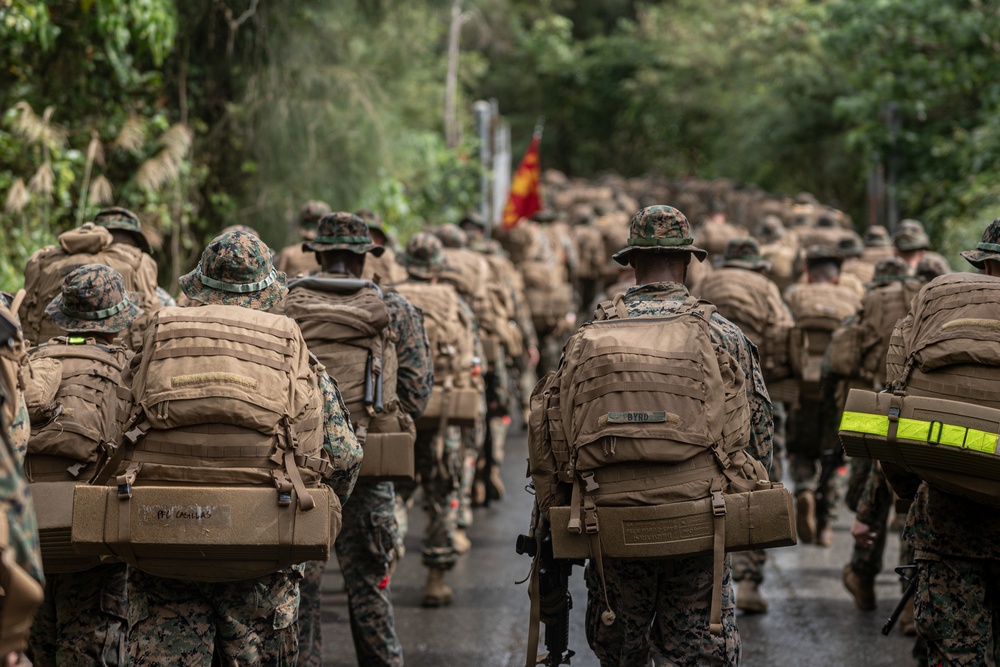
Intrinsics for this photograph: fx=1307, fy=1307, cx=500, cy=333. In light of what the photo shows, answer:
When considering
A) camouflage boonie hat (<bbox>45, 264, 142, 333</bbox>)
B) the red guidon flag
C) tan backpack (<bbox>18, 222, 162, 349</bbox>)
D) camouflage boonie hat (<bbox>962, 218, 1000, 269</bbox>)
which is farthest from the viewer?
the red guidon flag

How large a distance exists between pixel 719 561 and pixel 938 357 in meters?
1.21

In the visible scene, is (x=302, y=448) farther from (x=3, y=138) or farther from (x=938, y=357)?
(x=3, y=138)

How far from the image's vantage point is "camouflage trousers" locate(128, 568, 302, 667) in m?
4.56

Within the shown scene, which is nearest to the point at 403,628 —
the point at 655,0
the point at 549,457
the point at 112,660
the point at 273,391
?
the point at 112,660

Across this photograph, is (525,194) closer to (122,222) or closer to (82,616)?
(122,222)

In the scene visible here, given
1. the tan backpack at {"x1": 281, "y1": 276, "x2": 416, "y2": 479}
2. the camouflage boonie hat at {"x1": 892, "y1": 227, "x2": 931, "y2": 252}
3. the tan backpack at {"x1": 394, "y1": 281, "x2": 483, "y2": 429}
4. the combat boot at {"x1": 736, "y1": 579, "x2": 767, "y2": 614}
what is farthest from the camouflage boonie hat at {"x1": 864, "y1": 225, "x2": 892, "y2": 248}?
the tan backpack at {"x1": 281, "y1": 276, "x2": 416, "y2": 479}

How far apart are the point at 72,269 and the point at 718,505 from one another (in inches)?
156

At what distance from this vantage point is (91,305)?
5738 mm

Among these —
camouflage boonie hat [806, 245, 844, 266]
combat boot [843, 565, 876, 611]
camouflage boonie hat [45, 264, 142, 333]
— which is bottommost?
combat boot [843, 565, 876, 611]

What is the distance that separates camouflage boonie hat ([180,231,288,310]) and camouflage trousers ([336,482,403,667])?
5.42 ft

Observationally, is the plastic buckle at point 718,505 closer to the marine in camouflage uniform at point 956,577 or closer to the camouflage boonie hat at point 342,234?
the marine in camouflage uniform at point 956,577

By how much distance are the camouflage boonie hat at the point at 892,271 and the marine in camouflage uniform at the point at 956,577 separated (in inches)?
118

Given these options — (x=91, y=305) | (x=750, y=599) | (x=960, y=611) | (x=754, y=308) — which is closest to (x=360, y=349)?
(x=91, y=305)

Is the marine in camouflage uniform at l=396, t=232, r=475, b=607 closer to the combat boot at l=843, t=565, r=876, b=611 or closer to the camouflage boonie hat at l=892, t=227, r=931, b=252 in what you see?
the combat boot at l=843, t=565, r=876, b=611
